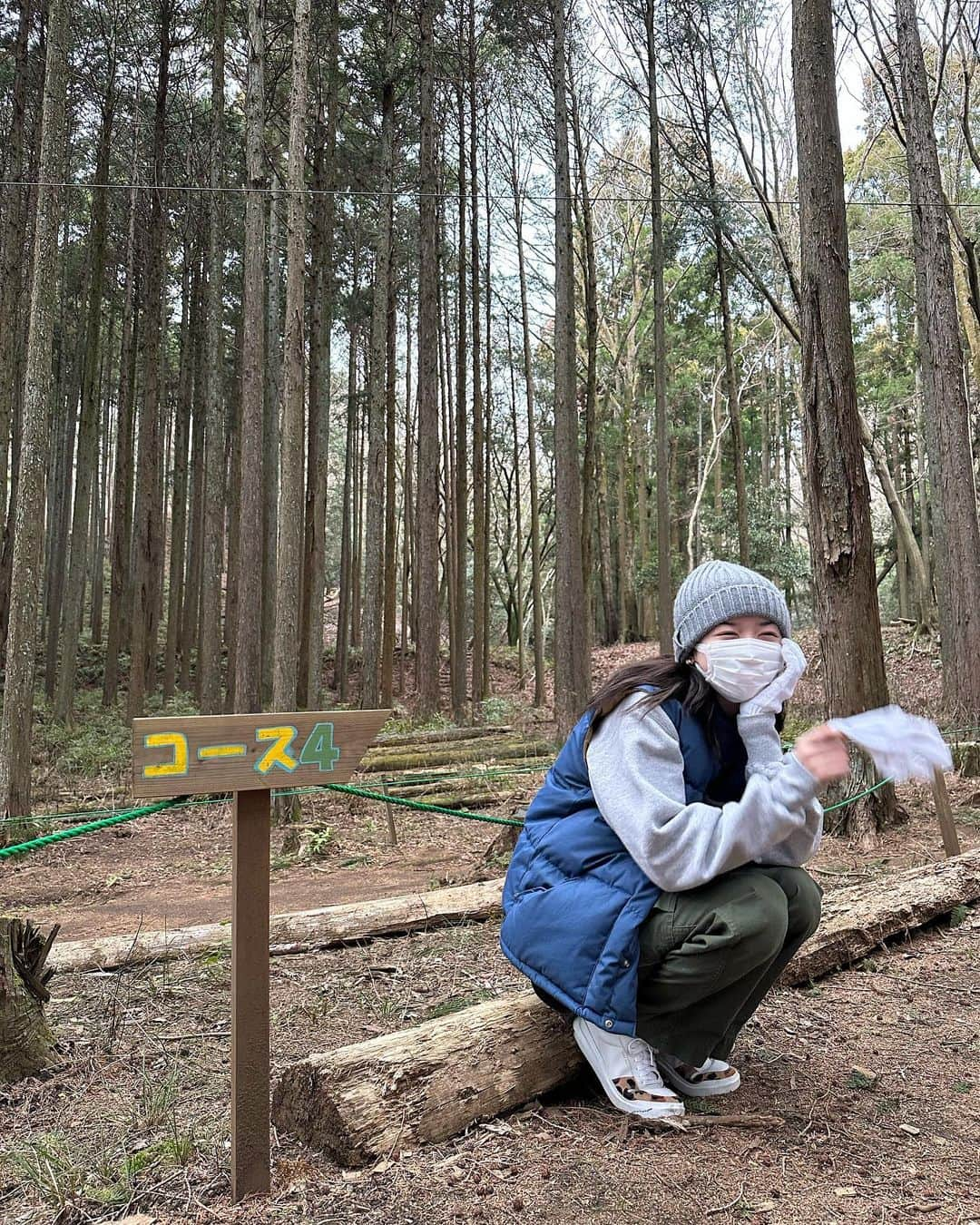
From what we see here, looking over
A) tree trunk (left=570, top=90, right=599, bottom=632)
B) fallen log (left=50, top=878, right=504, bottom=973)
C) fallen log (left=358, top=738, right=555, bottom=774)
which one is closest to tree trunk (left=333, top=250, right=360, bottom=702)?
tree trunk (left=570, top=90, right=599, bottom=632)

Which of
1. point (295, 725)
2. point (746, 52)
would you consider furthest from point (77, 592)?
point (746, 52)

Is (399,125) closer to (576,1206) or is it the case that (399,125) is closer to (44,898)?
(44,898)

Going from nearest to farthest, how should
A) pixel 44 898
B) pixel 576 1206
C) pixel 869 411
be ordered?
1. pixel 576 1206
2. pixel 44 898
3. pixel 869 411

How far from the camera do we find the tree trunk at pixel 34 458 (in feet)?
23.2

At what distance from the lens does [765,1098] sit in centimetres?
249

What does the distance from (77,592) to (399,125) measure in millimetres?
10409

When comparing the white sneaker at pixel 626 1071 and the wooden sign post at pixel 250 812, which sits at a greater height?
the wooden sign post at pixel 250 812

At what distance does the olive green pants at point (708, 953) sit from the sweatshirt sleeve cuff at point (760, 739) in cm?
30

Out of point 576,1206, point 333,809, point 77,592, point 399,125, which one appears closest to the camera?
point 576,1206

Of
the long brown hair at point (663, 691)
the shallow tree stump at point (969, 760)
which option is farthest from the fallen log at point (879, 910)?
the shallow tree stump at point (969, 760)

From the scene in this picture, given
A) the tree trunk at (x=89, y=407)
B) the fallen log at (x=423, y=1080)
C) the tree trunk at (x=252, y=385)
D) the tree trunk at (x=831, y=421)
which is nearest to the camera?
the fallen log at (x=423, y=1080)

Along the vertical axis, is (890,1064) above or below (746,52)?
below

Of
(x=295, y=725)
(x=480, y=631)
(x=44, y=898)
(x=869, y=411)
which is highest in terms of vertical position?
(x=869, y=411)

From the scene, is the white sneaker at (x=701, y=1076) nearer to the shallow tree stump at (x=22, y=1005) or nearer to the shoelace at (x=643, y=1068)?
the shoelace at (x=643, y=1068)
